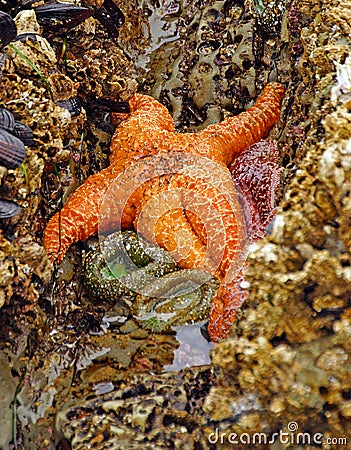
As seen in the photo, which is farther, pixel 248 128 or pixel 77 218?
pixel 248 128

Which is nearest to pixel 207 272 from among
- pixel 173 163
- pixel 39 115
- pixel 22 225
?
pixel 173 163

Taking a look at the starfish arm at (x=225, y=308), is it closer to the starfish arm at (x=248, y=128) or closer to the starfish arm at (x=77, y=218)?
the starfish arm at (x=77, y=218)

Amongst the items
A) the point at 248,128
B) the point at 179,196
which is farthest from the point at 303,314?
the point at 248,128

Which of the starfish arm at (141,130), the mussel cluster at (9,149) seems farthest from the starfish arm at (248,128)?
the mussel cluster at (9,149)

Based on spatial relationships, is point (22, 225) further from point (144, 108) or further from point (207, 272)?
point (144, 108)

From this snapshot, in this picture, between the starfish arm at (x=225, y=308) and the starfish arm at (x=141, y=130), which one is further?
the starfish arm at (x=141, y=130)

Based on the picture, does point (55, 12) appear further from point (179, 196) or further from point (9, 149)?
point (179, 196)

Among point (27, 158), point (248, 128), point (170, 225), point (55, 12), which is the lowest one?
point (170, 225)
